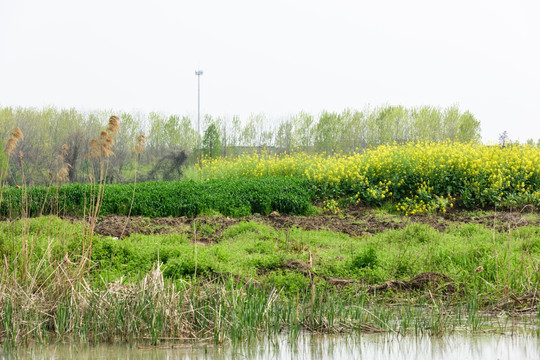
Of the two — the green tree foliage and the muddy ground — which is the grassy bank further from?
the green tree foliage

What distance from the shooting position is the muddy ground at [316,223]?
27.5ft

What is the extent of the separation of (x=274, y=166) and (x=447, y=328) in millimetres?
10637

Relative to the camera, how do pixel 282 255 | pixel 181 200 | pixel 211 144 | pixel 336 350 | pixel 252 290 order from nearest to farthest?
pixel 336 350, pixel 252 290, pixel 282 255, pixel 181 200, pixel 211 144

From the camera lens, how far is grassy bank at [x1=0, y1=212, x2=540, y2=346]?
381cm

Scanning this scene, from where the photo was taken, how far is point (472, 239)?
7.50 meters

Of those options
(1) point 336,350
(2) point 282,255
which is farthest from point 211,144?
(1) point 336,350

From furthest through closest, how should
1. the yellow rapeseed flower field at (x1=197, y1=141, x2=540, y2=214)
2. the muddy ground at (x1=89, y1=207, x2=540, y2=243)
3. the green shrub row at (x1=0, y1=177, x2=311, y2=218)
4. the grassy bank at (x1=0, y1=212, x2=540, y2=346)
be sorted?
the yellow rapeseed flower field at (x1=197, y1=141, x2=540, y2=214) < the green shrub row at (x1=0, y1=177, x2=311, y2=218) < the muddy ground at (x1=89, y1=207, x2=540, y2=243) < the grassy bank at (x1=0, y1=212, x2=540, y2=346)

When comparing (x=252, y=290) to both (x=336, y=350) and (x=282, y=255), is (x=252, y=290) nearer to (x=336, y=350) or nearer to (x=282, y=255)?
(x=336, y=350)

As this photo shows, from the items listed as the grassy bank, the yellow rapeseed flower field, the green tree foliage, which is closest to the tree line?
the green tree foliage

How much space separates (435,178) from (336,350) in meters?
9.05

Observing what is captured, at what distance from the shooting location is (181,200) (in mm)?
10719

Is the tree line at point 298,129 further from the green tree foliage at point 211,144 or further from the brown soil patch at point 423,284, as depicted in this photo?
the brown soil patch at point 423,284

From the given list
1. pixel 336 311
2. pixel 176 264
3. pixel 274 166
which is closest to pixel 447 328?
pixel 336 311

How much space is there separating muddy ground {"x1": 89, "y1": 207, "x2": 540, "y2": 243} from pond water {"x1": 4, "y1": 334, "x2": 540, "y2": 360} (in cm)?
412
